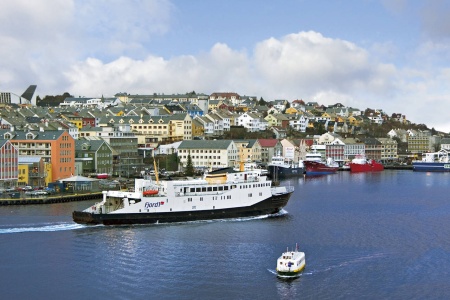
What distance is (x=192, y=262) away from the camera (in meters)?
21.0

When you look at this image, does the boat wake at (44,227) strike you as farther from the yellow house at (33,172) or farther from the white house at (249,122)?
the white house at (249,122)

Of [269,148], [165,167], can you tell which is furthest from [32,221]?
[269,148]

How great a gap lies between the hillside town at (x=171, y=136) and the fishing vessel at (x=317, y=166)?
4.06 ft

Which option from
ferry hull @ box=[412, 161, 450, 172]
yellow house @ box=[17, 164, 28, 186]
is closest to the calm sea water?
yellow house @ box=[17, 164, 28, 186]

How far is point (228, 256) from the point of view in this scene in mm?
21766

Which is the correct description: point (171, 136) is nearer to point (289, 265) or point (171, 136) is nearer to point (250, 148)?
point (250, 148)

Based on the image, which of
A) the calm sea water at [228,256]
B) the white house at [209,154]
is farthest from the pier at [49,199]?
the white house at [209,154]

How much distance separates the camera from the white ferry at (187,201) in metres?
27.2

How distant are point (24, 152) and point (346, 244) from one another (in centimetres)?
2501

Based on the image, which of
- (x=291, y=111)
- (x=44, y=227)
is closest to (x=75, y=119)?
(x=291, y=111)

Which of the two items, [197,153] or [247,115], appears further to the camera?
[247,115]

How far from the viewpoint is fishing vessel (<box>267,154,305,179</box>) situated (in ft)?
187

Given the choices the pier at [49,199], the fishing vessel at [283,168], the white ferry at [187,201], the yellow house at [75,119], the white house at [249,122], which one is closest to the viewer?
the white ferry at [187,201]

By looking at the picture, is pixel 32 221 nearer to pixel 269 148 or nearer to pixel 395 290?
pixel 395 290
